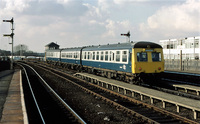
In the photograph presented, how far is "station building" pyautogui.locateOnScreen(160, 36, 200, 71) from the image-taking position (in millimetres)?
28177

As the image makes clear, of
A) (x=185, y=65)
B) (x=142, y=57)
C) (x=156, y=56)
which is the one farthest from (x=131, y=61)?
(x=185, y=65)

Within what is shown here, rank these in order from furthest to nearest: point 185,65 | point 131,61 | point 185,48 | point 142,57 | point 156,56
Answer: point 185,48 → point 185,65 → point 156,56 → point 131,61 → point 142,57

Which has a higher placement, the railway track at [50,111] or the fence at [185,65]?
the fence at [185,65]

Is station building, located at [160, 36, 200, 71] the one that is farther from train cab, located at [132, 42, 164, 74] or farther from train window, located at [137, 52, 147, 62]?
train window, located at [137, 52, 147, 62]

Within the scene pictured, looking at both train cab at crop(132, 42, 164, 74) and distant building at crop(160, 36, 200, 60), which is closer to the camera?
train cab at crop(132, 42, 164, 74)

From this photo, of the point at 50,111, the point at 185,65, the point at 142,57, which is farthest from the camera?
the point at 185,65

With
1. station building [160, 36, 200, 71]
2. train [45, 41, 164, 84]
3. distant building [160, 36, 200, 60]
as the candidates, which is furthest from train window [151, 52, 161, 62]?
distant building [160, 36, 200, 60]

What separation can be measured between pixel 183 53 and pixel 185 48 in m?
1.46

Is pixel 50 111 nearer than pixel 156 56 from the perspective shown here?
Yes

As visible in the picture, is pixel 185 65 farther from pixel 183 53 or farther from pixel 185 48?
pixel 183 53

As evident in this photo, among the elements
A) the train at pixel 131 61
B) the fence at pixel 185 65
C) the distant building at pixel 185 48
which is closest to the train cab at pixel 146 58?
the train at pixel 131 61

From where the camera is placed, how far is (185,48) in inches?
1905

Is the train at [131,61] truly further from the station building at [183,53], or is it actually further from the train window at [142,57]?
the station building at [183,53]

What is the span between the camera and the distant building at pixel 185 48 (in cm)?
4503
